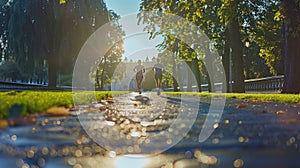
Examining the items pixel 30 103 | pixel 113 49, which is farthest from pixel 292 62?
pixel 113 49

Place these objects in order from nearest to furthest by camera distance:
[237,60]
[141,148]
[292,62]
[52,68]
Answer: [141,148] → [292,62] → [237,60] → [52,68]

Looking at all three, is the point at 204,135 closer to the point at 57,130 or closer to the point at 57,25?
the point at 57,130

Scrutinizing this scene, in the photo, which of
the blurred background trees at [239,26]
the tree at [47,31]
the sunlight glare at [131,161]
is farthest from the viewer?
the tree at [47,31]

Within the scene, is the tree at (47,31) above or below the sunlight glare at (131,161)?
above

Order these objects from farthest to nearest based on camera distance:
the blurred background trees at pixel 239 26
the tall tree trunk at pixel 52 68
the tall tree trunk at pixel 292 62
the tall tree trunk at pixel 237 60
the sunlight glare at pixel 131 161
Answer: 1. the tall tree trunk at pixel 52 68
2. the tall tree trunk at pixel 237 60
3. the tall tree trunk at pixel 292 62
4. the blurred background trees at pixel 239 26
5. the sunlight glare at pixel 131 161

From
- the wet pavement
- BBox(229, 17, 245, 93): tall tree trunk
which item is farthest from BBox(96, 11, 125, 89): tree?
the wet pavement

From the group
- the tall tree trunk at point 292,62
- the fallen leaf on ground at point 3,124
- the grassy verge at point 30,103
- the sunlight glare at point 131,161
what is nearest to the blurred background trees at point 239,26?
the tall tree trunk at point 292,62

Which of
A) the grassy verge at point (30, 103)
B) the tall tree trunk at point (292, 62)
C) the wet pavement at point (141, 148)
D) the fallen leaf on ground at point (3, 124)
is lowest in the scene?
the wet pavement at point (141, 148)

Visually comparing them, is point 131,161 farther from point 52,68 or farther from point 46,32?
point 52,68

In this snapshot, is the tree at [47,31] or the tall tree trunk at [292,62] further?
the tree at [47,31]

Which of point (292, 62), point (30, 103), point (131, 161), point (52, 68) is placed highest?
point (52, 68)

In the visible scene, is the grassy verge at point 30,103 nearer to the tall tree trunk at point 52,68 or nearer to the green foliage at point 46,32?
the green foliage at point 46,32

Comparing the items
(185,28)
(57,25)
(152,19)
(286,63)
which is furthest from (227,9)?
(57,25)

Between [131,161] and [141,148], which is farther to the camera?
[141,148]
